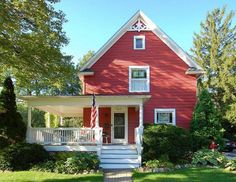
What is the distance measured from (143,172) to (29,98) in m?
6.85

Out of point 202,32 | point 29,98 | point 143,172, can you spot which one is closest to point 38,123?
point 202,32

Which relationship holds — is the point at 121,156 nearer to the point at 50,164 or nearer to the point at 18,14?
the point at 50,164

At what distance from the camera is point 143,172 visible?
1515cm

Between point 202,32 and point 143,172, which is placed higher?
point 202,32

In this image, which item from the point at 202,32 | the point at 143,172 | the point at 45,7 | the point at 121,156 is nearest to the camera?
the point at 143,172

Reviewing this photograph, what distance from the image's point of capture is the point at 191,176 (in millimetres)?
13852

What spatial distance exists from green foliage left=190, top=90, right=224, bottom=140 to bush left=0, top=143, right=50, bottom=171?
8.72 meters

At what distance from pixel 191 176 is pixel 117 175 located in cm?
305

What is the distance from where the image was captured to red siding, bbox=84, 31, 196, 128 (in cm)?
2166

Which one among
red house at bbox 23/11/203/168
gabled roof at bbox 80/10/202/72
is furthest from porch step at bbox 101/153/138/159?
gabled roof at bbox 80/10/202/72

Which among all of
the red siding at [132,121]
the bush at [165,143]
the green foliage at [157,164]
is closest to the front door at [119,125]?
the red siding at [132,121]

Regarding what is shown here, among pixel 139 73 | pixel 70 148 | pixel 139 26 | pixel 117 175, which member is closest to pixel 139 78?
pixel 139 73

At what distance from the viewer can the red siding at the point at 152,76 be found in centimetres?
2166

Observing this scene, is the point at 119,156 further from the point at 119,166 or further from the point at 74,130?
the point at 74,130
